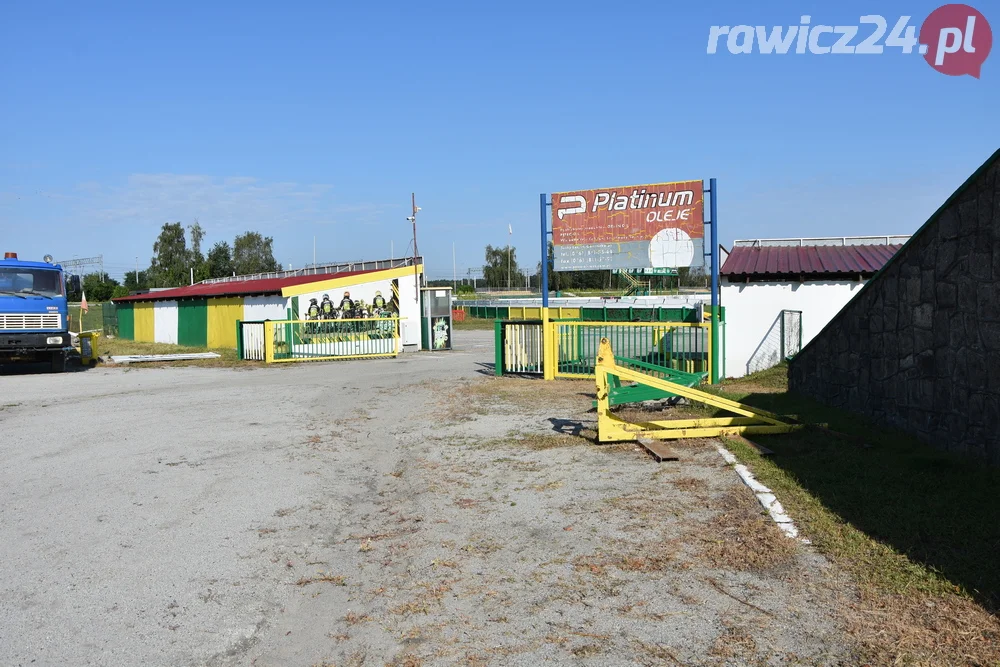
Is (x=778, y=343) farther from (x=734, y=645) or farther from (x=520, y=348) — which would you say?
(x=734, y=645)

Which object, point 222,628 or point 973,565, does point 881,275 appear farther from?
point 222,628

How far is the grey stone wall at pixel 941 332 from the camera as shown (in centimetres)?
734

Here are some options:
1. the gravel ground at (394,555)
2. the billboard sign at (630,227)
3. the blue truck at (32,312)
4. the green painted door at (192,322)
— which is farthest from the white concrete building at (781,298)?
the green painted door at (192,322)

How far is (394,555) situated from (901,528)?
11.7 feet

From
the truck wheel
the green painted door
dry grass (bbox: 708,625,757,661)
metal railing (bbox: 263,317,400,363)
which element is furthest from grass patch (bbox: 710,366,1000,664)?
the green painted door

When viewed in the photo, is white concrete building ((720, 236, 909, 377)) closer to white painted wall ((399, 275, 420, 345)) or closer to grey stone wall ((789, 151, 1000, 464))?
grey stone wall ((789, 151, 1000, 464))

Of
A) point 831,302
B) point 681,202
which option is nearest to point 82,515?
point 681,202

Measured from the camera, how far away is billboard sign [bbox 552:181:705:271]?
62.3 ft

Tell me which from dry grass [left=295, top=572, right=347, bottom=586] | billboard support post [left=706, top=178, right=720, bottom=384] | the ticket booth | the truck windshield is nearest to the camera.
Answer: dry grass [left=295, top=572, right=347, bottom=586]

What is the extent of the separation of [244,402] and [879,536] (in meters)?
12.2

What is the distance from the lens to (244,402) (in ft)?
50.4

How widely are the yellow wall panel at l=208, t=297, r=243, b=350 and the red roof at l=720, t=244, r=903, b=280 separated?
21233 millimetres

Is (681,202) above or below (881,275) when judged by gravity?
above

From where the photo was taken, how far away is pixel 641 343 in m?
17.5
